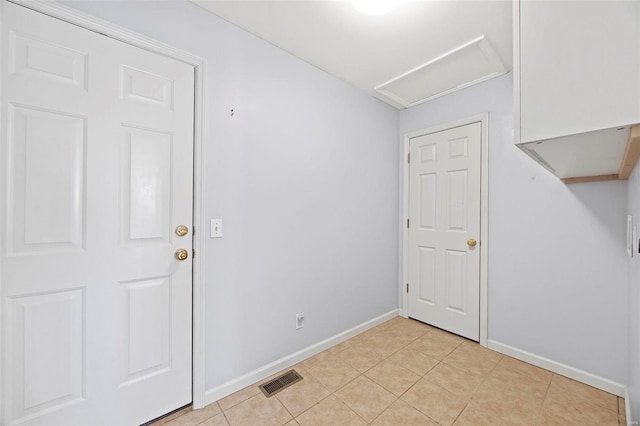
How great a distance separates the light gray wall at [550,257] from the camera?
6.00ft

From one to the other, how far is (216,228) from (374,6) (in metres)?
1.66

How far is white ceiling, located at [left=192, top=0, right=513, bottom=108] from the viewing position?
1640 mm

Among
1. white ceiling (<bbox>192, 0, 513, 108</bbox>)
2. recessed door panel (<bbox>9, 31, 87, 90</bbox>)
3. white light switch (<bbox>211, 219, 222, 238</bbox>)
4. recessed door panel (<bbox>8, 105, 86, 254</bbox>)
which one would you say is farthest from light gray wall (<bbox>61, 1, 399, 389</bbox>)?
recessed door panel (<bbox>8, 105, 86, 254</bbox>)

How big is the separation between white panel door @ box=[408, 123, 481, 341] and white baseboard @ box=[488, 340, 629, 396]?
0.76ft

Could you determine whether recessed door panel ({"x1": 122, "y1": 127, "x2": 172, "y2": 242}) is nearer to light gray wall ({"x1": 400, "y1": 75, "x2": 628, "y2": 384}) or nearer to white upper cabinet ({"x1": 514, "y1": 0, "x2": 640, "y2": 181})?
white upper cabinet ({"x1": 514, "y1": 0, "x2": 640, "y2": 181})

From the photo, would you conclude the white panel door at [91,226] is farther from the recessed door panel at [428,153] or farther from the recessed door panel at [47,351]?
the recessed door panel at [428,153]

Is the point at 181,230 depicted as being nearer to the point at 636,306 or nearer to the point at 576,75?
the point at 576,75

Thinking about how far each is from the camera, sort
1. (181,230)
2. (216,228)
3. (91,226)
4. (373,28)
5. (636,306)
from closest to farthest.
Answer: (636,306) < (91,226) < (181,230) < (216,228) < (373,28)

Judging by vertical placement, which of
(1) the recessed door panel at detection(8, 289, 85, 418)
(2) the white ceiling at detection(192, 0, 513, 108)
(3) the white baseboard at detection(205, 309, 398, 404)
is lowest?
(3) the white baseboard at detection(205, 309, 398, 404)

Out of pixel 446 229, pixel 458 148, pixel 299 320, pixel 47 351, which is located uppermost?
pixel 458 148

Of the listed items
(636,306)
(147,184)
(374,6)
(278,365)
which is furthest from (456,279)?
(147,184)

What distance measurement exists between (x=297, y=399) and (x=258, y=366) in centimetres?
37

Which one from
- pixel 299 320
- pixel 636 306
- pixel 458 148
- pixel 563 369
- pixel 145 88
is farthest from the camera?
pixel 458 148

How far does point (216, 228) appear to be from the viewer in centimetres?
172
